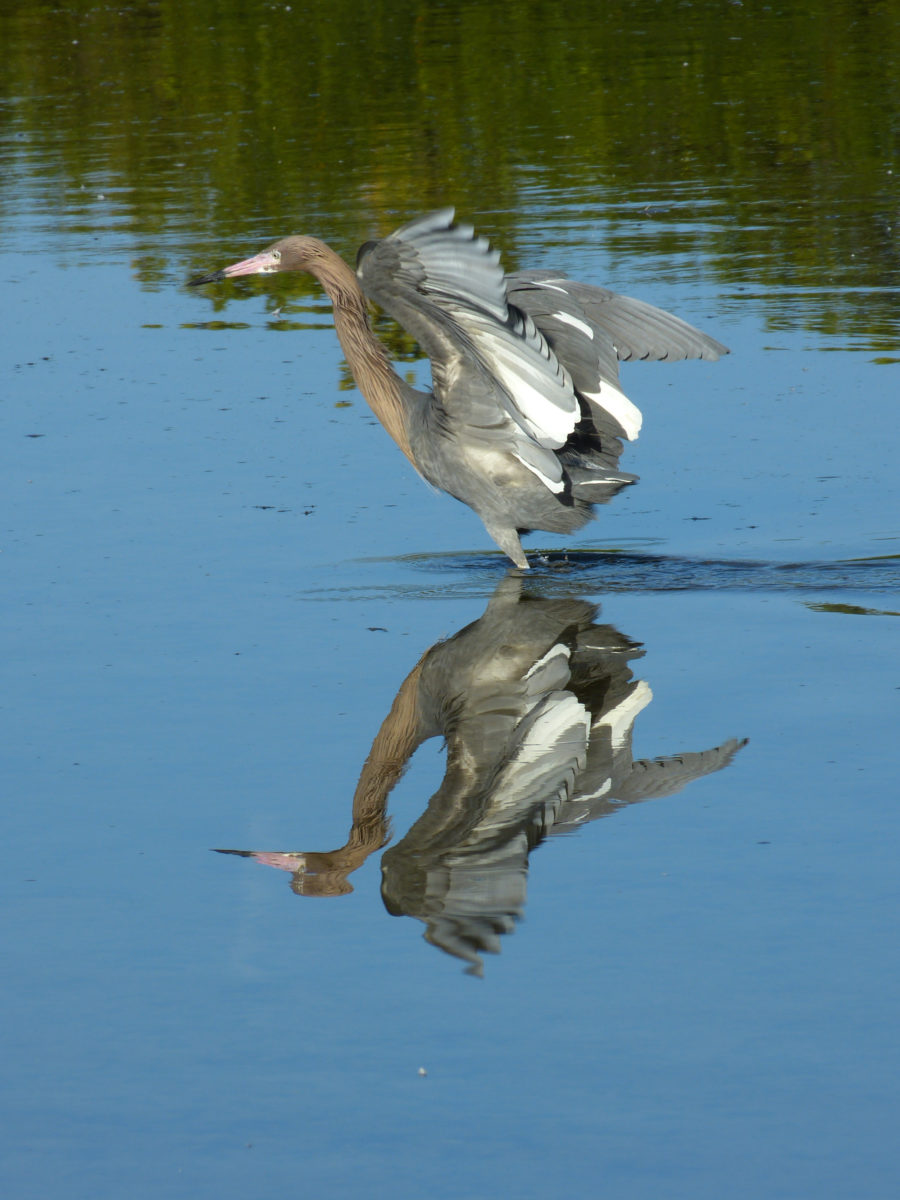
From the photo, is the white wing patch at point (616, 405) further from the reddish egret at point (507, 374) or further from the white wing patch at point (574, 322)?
the white wing patch at point (574, 322)

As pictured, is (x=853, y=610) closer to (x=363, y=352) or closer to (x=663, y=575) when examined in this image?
(x=663, y=575)

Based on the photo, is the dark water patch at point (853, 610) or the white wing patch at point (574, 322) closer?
the dark water patch at point (853, 610)

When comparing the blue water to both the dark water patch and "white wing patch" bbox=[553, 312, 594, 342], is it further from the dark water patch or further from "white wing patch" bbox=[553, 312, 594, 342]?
"white wing patch" bbox=[553, 312, 594, 342]

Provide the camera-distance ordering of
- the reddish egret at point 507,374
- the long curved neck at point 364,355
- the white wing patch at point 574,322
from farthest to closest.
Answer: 1. the long curved neck at point 364,355
2. the white wing patch at point 574,322
3. the reddish egret at point 507,374

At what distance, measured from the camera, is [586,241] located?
11.8 meters

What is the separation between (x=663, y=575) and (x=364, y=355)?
1.71 meters

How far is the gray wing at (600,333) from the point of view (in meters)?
6.76

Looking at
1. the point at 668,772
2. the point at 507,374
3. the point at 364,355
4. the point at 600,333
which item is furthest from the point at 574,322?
the point at 668,772

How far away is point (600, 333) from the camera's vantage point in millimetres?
7016

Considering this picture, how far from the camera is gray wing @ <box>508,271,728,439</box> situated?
6758mm

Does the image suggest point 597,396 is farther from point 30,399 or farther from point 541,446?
point 30,399

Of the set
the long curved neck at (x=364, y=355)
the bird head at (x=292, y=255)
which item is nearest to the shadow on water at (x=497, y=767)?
the long curved neck at (x=364, y=355)

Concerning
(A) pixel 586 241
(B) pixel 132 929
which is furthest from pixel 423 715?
(A) pixel 586 241

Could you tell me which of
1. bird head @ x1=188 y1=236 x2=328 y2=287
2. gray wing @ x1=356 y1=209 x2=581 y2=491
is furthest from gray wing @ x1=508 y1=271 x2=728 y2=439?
bird head @ x1=188 y1=236 x2=328 y2=287
